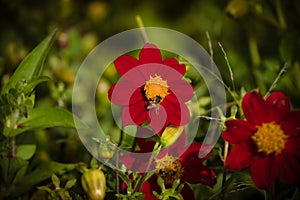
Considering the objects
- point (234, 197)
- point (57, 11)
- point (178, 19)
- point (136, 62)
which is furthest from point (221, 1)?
point (136, 62)

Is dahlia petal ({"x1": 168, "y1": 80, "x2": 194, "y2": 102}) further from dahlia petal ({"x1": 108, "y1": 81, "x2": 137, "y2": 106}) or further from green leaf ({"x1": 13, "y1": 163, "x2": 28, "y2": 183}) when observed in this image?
green leaf ({"x1": 13, "y1": 163, "x2": 28, "y2": 183})

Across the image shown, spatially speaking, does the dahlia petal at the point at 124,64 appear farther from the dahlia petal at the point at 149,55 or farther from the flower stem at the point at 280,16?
the flower stem at the point at 280,16

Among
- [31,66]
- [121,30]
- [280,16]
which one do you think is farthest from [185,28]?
[31,66]

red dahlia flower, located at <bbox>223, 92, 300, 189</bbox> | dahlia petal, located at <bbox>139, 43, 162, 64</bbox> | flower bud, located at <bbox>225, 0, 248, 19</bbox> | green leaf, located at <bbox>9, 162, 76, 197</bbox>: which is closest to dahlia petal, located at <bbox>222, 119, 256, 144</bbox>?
red dahlia flower, located at <bbox>223, 92, 300, 189</bbox>

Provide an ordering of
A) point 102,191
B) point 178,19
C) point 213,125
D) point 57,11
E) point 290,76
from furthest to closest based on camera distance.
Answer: point 178,19 < point 57,11 < point 290,76 < point 213,125 < point 102,191

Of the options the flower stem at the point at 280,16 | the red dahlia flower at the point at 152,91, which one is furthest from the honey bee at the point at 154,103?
the flower stem at the point at 280,16

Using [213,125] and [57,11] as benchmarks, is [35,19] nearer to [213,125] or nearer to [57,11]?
[57,11]

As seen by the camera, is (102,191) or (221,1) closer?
(102,191)

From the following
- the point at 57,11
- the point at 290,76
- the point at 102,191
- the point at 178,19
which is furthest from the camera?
the point at 178,19
